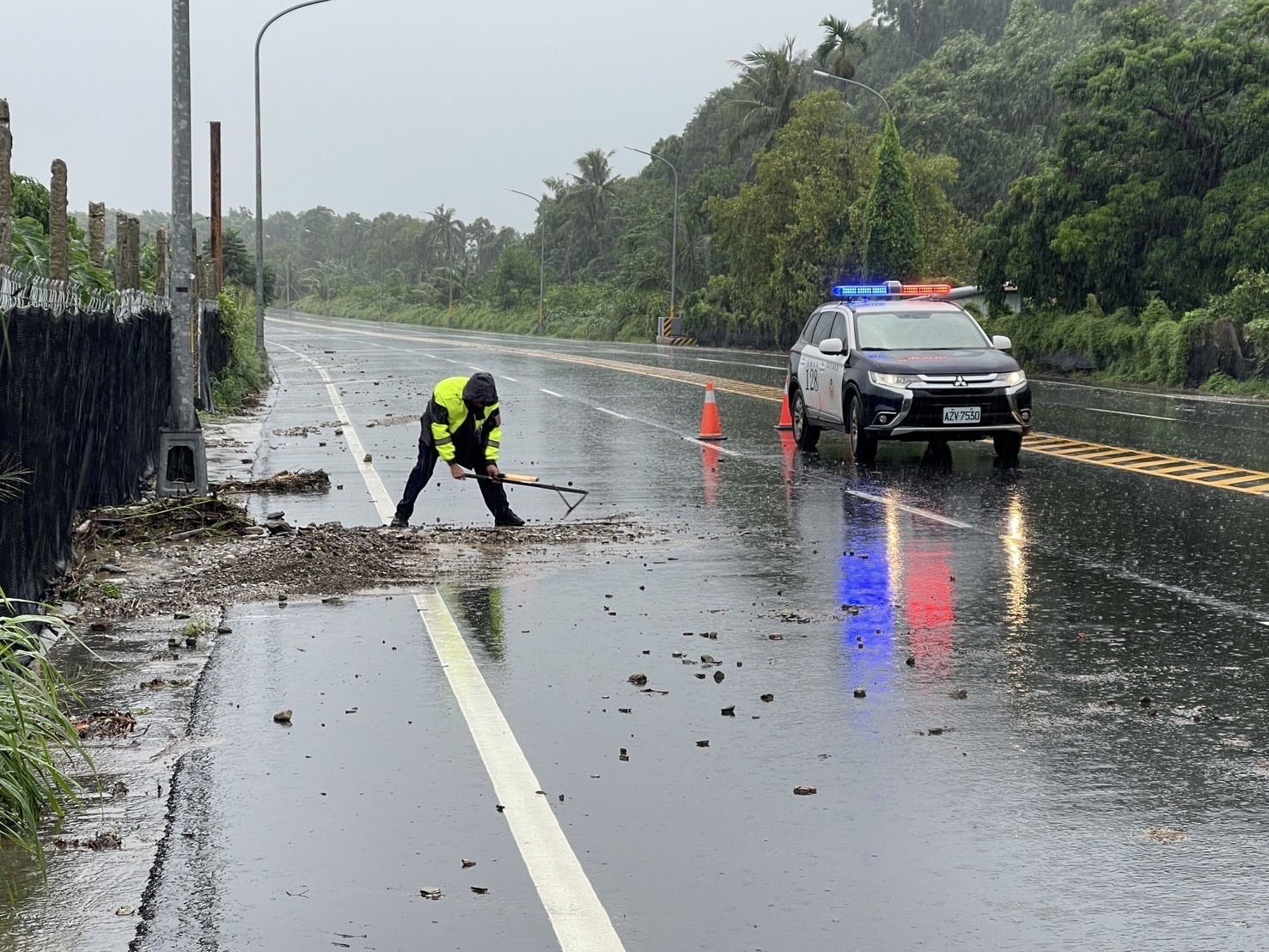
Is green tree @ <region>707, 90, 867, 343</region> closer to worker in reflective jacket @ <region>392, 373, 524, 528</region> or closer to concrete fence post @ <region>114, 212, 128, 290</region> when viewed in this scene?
concrete fence post @ <region>114, 212, 128, 290</region>

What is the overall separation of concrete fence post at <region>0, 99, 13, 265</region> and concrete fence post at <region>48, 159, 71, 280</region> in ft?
7.76

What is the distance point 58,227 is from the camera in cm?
1280

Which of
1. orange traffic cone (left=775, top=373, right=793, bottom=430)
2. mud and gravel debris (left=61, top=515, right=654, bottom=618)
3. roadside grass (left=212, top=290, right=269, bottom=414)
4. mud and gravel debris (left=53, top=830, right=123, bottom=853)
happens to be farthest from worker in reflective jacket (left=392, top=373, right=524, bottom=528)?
roadside grass (left=212, top=290, right=269, bottom=414)

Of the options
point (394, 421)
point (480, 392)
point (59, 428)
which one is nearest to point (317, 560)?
point (59, 428)

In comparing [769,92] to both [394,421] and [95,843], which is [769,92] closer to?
[394,421]

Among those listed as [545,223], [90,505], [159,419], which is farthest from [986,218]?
[545,223]

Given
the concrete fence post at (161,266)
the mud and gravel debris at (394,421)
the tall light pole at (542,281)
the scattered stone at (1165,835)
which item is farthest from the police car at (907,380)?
the tall light pole at (542,281)

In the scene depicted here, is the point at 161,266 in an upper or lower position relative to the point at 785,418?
upper

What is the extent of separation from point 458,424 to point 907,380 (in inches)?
231

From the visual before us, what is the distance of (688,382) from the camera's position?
34.5 metres

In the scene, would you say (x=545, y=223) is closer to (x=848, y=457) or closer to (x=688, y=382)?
(x=688, y=382)

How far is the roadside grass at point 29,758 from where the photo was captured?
544 cm

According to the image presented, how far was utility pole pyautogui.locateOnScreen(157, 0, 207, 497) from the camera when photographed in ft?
46.3

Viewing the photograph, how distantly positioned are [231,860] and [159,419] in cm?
1253
